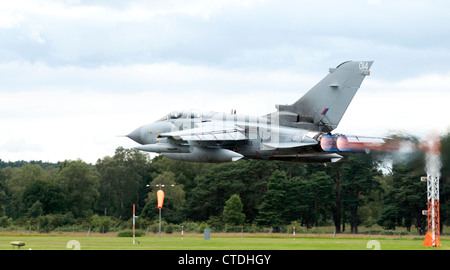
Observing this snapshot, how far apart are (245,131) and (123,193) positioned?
73704 mm

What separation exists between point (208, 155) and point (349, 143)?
7.96 meters

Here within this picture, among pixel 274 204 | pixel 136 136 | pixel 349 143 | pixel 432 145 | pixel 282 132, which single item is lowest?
pixel 274 204

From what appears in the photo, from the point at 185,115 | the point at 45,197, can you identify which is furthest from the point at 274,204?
the point at 185,115

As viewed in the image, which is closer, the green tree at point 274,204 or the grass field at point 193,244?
the grass field at point 193,244

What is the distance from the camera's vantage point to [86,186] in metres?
102

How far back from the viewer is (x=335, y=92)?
41312mm

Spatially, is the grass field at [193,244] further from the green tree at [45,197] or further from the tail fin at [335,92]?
the green tree at [45,197]

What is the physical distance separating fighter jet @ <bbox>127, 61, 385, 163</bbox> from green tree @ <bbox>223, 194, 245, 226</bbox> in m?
49.8

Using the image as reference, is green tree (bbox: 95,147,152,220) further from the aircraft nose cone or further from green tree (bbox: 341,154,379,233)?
the aircraft nose cone

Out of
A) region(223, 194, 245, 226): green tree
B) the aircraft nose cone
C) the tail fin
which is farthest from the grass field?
region(223, 194, 245, 226): green tree

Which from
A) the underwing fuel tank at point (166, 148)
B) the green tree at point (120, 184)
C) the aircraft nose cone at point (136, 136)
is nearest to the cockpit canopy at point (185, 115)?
the aircraft nose cone at point (136, 136)

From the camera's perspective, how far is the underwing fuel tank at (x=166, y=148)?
1679 inches

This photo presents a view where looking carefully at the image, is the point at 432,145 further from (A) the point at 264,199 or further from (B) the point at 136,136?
(A) the point at 264,199
